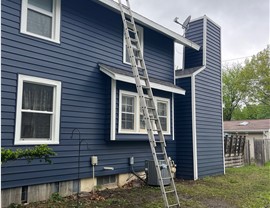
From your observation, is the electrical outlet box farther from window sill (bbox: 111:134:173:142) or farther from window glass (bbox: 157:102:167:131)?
window glass (bbox: 157:102:167:131)

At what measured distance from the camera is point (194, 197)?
7.07 m

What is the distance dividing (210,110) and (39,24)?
7.21 meters

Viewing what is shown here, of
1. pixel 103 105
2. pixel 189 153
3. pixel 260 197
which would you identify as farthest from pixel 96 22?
pixel 260 197

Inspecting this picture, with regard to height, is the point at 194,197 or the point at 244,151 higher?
the point at 244,151

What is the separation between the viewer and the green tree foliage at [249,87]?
29.4 m

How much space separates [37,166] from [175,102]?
5883 millimetres

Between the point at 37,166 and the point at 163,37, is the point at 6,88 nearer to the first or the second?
the point at 37,166

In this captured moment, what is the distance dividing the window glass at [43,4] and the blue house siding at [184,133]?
544 centimetres

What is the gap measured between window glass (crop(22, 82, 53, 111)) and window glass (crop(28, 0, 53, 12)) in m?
1.85

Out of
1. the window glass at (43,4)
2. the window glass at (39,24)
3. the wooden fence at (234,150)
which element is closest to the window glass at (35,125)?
the window glass at (39,24)

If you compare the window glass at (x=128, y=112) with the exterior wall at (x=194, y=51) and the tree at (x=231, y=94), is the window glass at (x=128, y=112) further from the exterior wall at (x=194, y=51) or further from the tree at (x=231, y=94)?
the tree at (x=231, y=94)

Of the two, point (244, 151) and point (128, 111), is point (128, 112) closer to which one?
point (128, 111)

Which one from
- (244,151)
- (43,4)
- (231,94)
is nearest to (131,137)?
(43,4)

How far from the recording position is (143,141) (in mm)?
8859
